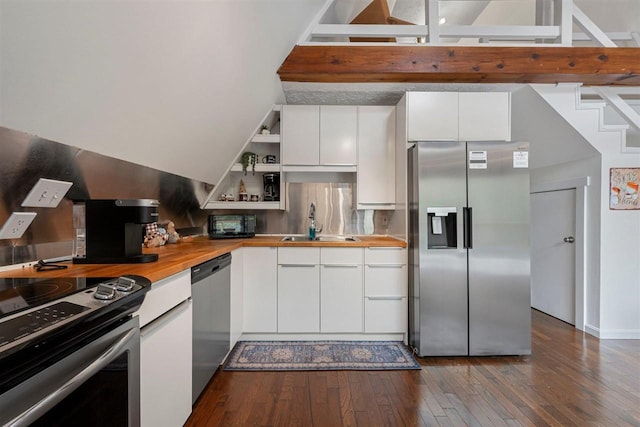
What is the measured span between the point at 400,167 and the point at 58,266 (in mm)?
2518

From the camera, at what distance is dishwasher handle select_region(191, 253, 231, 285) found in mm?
1689

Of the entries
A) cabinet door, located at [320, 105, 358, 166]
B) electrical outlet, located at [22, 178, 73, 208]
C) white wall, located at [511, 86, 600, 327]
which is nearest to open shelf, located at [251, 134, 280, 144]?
cabinet door, located at [320, 105, 358, 166]

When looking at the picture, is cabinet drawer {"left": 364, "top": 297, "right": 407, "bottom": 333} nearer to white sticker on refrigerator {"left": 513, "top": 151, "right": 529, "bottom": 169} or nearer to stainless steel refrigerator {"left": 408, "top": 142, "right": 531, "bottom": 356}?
stainless steel refrigerator {"left": 408, "top": 142, "right": 531, "bottom": 356}

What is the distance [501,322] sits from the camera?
7.99ft

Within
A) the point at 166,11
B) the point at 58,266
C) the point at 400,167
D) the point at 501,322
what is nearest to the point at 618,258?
the point at 501,322

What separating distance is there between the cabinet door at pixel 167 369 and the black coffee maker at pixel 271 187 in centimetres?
168

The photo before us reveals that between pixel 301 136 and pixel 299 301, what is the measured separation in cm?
160

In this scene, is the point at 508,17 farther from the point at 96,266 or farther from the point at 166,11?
the point at 96,266

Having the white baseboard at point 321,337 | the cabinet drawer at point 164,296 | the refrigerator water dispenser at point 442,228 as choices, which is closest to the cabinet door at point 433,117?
the refrigerator water dispenser at point 442,228

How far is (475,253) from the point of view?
7.97 ft

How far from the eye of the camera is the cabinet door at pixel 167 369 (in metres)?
1.19

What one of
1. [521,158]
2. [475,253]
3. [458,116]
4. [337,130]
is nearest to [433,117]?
[458,116]

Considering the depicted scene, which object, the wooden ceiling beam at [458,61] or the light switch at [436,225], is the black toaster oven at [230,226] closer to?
the wooden ceiling beam at [458,61]

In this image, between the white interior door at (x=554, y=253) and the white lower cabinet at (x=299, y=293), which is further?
the white interior door at (x=554, y=253)
